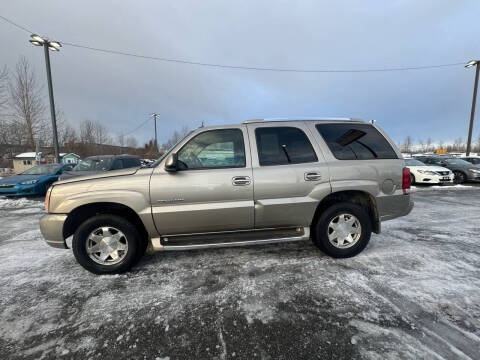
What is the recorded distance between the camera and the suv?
2775 mm

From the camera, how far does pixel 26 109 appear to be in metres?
16.3

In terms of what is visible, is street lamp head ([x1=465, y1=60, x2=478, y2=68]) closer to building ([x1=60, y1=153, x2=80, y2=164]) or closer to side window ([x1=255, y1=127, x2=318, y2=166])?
side window ([x1=255, y1=127, x2=318, y2=166])

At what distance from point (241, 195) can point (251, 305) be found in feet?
4.09

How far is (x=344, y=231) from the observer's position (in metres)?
3.15

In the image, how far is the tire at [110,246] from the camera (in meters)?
2.79

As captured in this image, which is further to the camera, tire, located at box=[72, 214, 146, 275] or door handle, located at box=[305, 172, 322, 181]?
door handle, located at box=[305, 172, 322, 181]

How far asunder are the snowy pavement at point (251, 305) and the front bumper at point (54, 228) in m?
0.50

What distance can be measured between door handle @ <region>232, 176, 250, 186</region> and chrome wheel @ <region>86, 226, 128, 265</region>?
1.63m

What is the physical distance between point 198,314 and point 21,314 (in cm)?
179

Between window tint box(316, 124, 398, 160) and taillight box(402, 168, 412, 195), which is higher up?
window tint box(316, 124, 398, 160)

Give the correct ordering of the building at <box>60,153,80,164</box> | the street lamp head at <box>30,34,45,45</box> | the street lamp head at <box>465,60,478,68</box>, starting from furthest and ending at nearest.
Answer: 1. the building at <box>60,153,80,164</box>
2. the street lamp head at <box>465,60,478,68</box>
3. the street lamp head at <box>30,34,45,45</box>

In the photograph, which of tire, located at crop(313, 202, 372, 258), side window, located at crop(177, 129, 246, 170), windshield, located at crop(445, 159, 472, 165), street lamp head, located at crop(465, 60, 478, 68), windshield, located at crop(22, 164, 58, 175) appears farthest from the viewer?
street lamp head, located at crop(465, 60, 478, 68)

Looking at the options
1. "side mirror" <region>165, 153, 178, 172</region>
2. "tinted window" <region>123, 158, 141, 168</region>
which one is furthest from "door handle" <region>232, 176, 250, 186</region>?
"tinted window" <region>123, 158, 141, 168</region>

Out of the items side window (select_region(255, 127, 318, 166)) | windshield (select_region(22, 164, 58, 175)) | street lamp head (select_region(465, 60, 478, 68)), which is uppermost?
street lamp head (select_region(465, 60, 478, 68))
